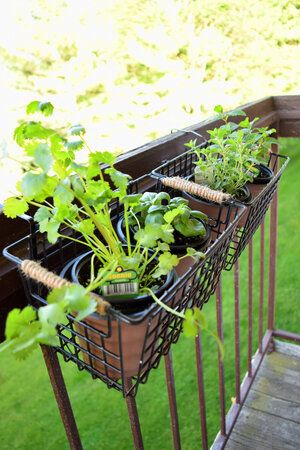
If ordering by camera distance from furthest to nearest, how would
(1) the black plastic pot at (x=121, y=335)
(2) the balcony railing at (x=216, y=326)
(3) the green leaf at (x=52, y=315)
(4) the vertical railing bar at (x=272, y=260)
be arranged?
1. (4) the vertical railing bar at (x=272, y=260)
2. (2) the balcony railing at (x=216, y=326)
3. (1) the black plastic pot at (x=121, y=335)
4. (3) the green leaf at (x=52, y=315)

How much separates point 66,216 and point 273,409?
5.26 ft

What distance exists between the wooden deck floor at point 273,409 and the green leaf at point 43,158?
1543 mm

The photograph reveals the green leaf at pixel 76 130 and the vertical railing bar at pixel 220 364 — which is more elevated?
the green leaf at pixel 76 130

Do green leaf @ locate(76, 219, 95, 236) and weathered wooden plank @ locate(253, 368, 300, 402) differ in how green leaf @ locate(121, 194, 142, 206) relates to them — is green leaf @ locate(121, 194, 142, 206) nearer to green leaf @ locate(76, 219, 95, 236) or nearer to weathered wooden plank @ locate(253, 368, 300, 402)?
green leaf @ locate(76, 219, 95, 236)

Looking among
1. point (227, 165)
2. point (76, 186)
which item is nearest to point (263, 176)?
point (227, 165)

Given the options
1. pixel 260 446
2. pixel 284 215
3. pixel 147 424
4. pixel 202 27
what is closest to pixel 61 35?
pixel 202 27

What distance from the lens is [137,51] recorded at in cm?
469

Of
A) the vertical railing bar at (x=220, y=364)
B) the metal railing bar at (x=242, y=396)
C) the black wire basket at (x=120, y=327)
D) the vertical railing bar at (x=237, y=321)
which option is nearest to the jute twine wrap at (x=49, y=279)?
the black wire basket at (x=120, y=327)

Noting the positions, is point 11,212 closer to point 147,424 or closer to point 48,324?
point 48,324

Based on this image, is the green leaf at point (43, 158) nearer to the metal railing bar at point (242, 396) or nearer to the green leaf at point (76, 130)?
the green leaf at point (76, 130)

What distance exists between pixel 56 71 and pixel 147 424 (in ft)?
12.6

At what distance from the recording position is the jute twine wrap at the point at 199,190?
0.73 m

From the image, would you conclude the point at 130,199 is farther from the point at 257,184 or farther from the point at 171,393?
the point at 171,393

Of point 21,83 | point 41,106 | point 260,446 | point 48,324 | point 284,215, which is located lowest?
point 284,215
